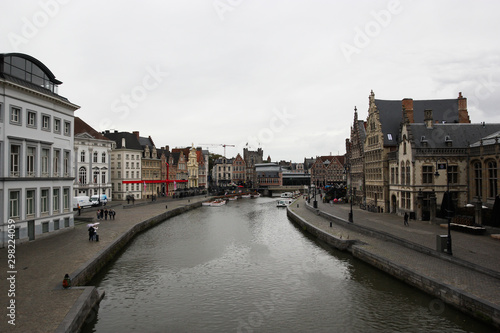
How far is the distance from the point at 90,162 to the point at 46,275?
4913 centimetres

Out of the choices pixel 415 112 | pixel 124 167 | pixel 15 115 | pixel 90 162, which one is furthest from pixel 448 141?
pixel 124 167

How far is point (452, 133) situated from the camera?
4016 cm

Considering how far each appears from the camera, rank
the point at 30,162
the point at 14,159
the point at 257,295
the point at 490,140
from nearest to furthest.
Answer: the point at 257,295, the point at 14,159, the point at 30,162, the point at 490,140

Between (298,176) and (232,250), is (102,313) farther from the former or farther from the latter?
(298,176)

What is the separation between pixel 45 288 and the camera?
16.3 m

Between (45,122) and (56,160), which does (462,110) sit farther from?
(45,122)

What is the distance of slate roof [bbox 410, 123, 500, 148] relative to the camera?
39.4 m

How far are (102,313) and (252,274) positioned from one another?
9.47m

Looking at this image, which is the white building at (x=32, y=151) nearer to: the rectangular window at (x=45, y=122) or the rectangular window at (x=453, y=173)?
the rectangular window at (x=45, y=122)

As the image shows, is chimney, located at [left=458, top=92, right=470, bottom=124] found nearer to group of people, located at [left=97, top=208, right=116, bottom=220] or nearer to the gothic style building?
the gothic style building

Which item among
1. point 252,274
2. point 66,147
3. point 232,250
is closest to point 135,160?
point 66,147

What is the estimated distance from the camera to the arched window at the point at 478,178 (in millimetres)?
35656

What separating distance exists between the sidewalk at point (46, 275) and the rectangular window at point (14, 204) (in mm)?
2208

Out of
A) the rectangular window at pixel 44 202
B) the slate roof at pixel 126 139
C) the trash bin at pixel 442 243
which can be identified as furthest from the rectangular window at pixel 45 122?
the slate roof at pixel 126 139
